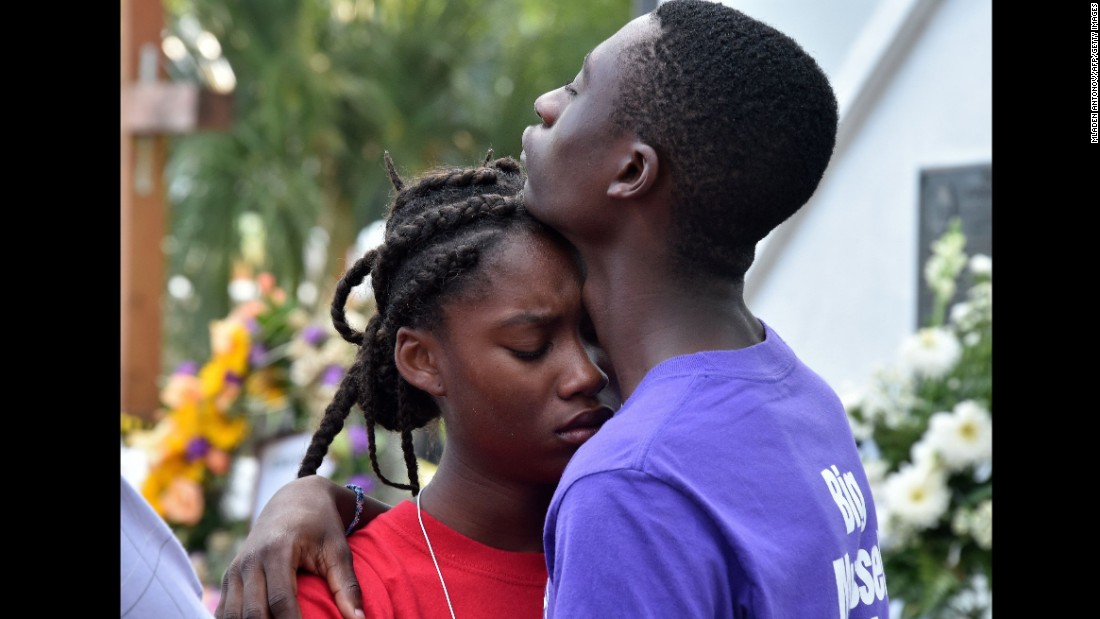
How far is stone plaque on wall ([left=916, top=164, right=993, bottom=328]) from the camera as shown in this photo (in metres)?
4.22

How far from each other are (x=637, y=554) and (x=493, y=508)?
0.60 m

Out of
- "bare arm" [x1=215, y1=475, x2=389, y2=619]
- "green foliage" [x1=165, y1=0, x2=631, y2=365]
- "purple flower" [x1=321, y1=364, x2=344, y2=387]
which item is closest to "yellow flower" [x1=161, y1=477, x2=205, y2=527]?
"purple flower" [x1=321, y1=364, x2=344, y2=387]

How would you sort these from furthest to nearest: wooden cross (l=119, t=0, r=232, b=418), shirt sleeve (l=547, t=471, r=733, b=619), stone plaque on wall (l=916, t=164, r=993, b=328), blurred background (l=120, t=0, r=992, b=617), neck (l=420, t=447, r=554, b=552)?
wooden cross (l=119, t=0, r=232, b=418), stone plaque on wall (l=916, t=164, r=993, b=328), blurred background (l=120, t=0, r=992, b=617), neck (l=420, t=447, r=554, b=552), shirt sleeve (l=547, t=471, r=733, b=619)

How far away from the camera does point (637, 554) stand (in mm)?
1238

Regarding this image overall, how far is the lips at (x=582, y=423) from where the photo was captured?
1659mm

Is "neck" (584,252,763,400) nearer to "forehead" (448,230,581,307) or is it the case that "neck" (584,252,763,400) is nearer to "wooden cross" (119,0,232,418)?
"forehead" (448,230,581,307)

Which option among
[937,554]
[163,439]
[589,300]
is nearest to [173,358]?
[163,439]

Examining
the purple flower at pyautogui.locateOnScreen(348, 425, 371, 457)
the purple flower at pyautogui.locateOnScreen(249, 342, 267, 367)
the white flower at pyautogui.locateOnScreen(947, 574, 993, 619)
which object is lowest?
the white flower at pyautogui.locateOnScreen(947, 574, 993, 619)

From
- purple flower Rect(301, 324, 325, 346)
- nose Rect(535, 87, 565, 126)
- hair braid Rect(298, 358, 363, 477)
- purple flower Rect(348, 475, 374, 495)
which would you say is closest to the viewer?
nose Rect(535, 87, 565, 126)

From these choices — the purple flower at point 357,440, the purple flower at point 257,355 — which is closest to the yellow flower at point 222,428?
the purple flower at point 257,355

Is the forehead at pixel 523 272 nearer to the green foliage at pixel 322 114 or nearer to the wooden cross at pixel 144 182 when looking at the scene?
the wooden cross at pixel 144 182

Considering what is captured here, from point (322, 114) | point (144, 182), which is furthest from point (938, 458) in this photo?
point (322, 114)

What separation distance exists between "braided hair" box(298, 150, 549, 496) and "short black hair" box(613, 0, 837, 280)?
1.12 feet
